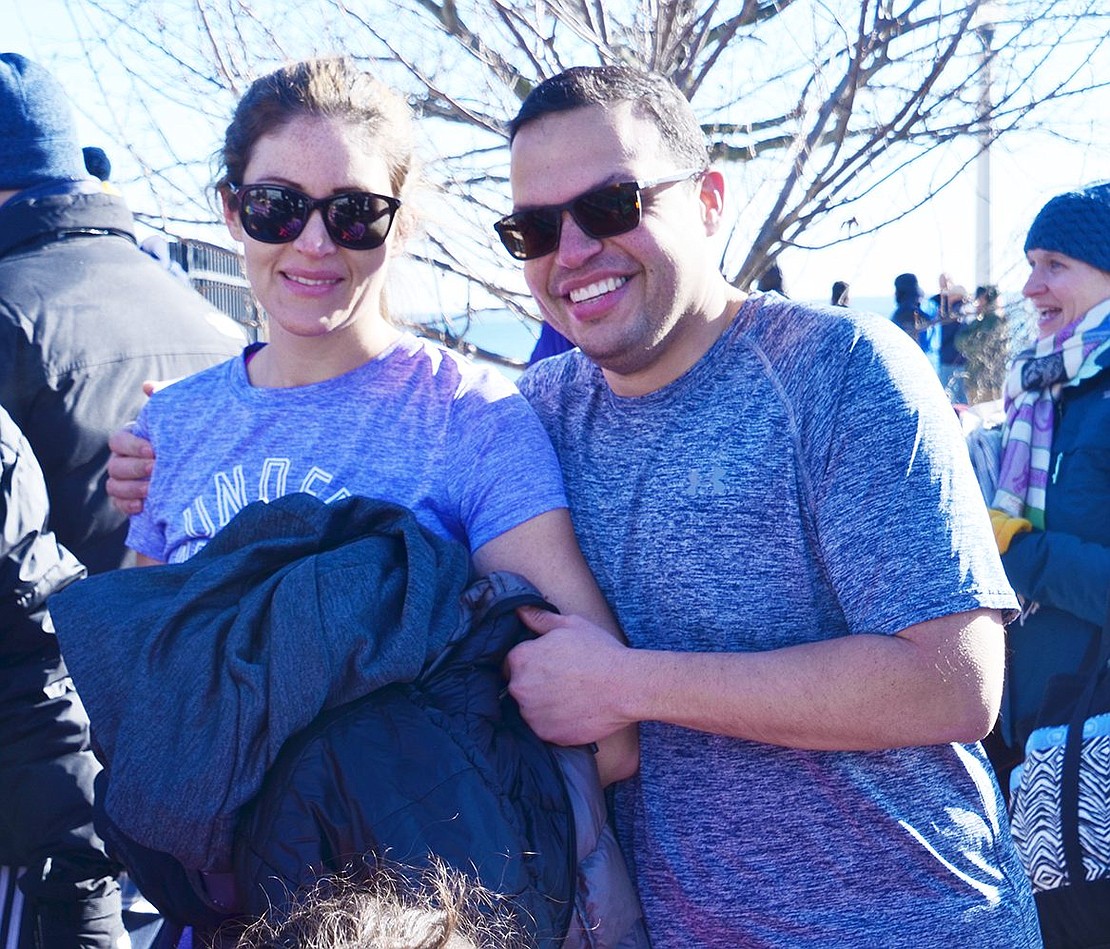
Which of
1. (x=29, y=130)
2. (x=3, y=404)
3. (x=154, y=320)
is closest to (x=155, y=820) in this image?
(x=3, y=404)

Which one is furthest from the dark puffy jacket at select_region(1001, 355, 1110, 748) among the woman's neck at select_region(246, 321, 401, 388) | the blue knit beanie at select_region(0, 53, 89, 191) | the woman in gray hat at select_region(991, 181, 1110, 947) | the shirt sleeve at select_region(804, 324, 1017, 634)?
the blue knit beanie at select_region(0, 53, 89, 191)

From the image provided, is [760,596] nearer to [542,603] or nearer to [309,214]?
[542,603]

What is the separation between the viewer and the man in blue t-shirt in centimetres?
183

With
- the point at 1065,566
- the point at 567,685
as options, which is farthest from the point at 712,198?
the point at 1065,566

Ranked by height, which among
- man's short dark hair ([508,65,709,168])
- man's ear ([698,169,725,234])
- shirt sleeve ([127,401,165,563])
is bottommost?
shirt sleeve ([127,401,165,563])

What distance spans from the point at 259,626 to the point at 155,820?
295mm

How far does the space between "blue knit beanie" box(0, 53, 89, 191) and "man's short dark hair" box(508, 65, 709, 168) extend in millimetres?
1850

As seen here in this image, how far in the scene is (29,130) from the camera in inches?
137

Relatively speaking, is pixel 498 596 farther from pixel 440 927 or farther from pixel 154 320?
pixel 154 320

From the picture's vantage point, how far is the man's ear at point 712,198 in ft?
7.72

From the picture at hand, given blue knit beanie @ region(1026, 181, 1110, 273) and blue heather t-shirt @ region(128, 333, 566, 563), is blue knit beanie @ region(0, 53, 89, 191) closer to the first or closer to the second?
blue heather t-shirt @ region(128, 333, 566, 563)

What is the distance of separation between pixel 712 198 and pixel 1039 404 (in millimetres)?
1975

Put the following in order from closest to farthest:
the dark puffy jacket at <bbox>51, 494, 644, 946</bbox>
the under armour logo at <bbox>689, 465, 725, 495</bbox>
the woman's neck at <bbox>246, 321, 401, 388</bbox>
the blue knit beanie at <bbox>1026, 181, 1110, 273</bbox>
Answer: the dark puffy jacket at <bbox>51, 494, 644, 946</bbox>
the under armour logo at <bbox>689, 465, 725, 495</bbox>
the woman's neck at <bbox>246, 321, 401, 388</bbox>
the blue knit beanie at <bbox>1026, 181, 1110, 273</bbox>

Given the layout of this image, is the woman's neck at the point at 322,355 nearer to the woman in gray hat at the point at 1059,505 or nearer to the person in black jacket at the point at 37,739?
the person in black jacket at the point at 37,739
